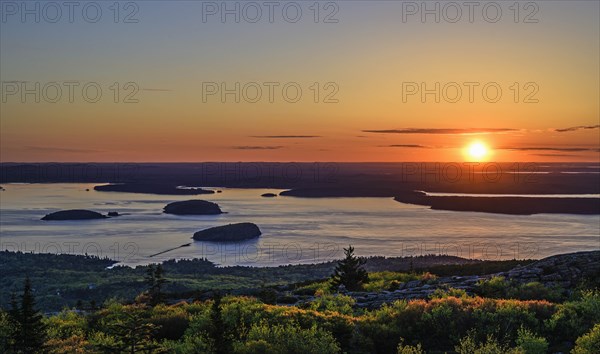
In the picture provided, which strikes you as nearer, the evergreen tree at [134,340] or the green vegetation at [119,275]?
the evergreen tree at [134,340]

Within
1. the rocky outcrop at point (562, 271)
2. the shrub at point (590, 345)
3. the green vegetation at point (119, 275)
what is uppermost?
the shrub at point (590, 345)

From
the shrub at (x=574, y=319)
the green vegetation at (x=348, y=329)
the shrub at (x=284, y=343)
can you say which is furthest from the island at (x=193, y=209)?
the shrub at (x=284, y=343)

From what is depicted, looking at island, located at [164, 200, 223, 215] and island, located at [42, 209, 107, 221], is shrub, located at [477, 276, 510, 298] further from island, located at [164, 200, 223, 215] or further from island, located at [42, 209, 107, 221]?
island, located at [164, 200, 223, 215]

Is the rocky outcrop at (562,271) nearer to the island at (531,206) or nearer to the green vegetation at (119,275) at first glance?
the green vegetation at (119,275)

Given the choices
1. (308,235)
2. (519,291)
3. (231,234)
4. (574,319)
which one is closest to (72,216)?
(231,234)

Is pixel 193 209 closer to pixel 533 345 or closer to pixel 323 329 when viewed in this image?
pixel 323 329

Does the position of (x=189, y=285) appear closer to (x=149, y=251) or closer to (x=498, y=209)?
(x=149, y=251)
